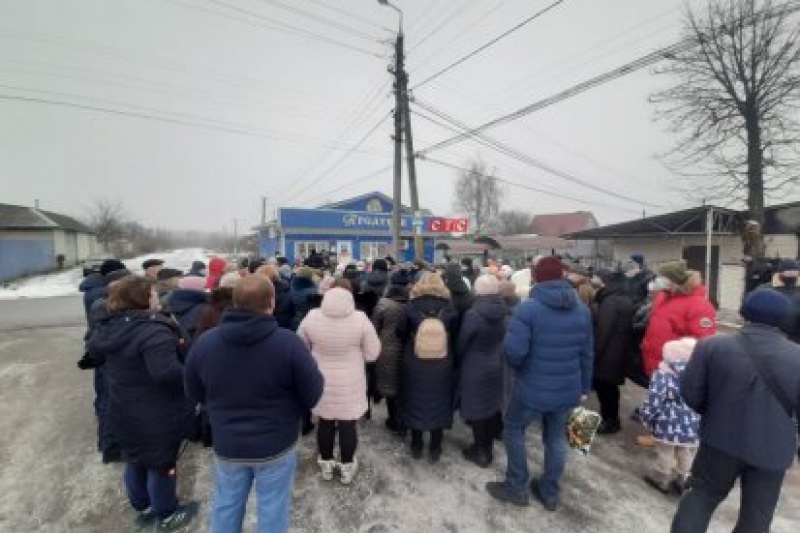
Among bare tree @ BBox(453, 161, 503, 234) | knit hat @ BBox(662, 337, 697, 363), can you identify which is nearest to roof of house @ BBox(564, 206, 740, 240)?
knit hat @ BBox(662, 337, 697, 363)

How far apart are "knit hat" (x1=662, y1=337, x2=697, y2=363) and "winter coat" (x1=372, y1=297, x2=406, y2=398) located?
7.14ft

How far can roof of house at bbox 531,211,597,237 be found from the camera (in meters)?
57.8

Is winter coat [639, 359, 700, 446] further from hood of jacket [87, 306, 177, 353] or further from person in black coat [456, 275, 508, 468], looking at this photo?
hood of jacket [87, 306, 177, 353]

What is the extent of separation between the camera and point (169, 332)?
8.37 ft

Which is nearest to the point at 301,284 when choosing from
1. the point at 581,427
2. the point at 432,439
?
the point at 432,439

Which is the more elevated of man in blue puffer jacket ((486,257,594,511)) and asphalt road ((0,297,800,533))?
man in blue puffer jacket ((486,257,594,511))

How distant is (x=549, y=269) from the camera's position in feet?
9.79

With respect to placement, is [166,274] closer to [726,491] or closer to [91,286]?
[91,286]

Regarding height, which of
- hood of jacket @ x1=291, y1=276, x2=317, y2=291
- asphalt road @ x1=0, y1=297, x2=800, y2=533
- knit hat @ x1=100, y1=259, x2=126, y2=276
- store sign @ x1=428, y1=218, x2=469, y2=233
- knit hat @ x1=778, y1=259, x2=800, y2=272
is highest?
store sign @ x1=428, y1=218, x2=469, y2=233

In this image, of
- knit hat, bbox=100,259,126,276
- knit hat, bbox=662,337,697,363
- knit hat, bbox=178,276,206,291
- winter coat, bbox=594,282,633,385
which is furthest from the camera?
knit hat, bbox=100,259,126,276

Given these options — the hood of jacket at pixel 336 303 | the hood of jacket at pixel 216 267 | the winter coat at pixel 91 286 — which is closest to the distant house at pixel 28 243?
the hood of jacket at pixel 216 267

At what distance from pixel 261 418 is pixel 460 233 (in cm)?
2695

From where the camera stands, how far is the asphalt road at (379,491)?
2938 mm

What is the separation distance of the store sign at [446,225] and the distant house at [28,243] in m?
26.3
